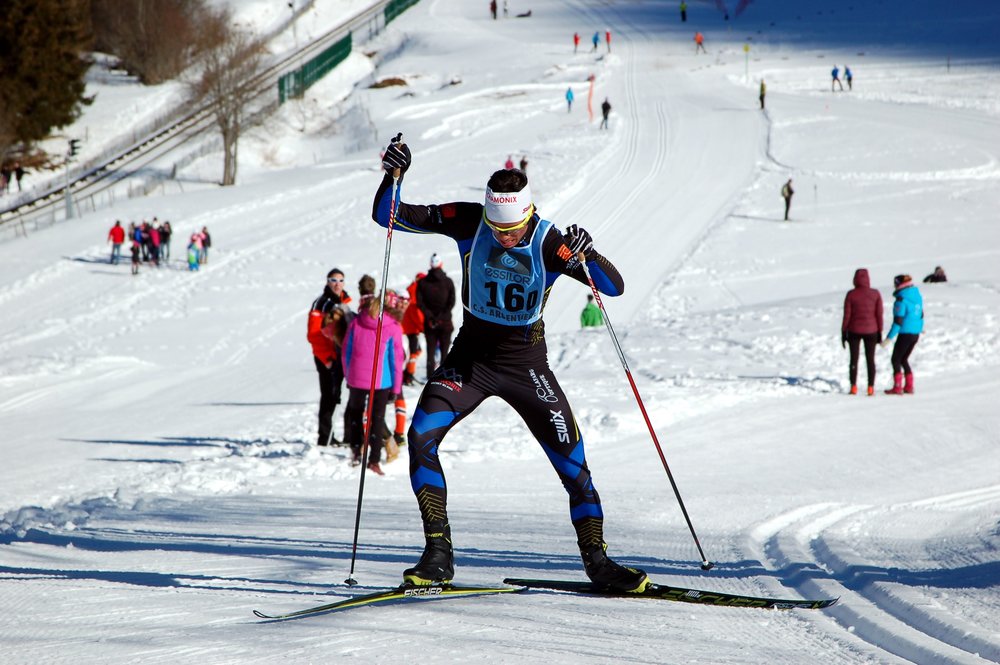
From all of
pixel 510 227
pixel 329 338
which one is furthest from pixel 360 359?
pixel 510 227

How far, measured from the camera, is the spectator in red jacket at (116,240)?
89.4 ft

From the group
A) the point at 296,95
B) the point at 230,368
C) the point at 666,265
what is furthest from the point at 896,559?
the point at 296,95

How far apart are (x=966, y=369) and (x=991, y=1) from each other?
238 ft

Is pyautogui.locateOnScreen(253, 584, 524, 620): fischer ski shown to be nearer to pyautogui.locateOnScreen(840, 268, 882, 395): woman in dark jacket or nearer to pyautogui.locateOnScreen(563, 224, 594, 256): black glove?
pyautogui.locateOnScreen(563, 224, 594, 256): black glove

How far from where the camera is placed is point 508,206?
459cm

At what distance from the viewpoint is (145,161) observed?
47344 millimetres

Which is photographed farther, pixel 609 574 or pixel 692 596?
pixel 609 574

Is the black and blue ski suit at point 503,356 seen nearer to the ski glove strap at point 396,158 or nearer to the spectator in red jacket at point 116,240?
the ski glove strap at point 396,158

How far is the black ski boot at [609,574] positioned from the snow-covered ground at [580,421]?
95 millimetres

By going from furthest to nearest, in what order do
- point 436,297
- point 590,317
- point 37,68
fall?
point 37,68, point 590,317, point 436,297

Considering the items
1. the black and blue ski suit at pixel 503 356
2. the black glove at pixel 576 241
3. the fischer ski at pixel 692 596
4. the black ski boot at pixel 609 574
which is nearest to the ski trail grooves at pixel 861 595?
the fischer ski at pixel 692 596

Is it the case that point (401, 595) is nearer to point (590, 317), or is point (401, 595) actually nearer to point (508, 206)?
point (508, 206)

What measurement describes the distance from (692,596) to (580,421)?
255 inches

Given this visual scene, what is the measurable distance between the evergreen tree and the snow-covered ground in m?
11.8
